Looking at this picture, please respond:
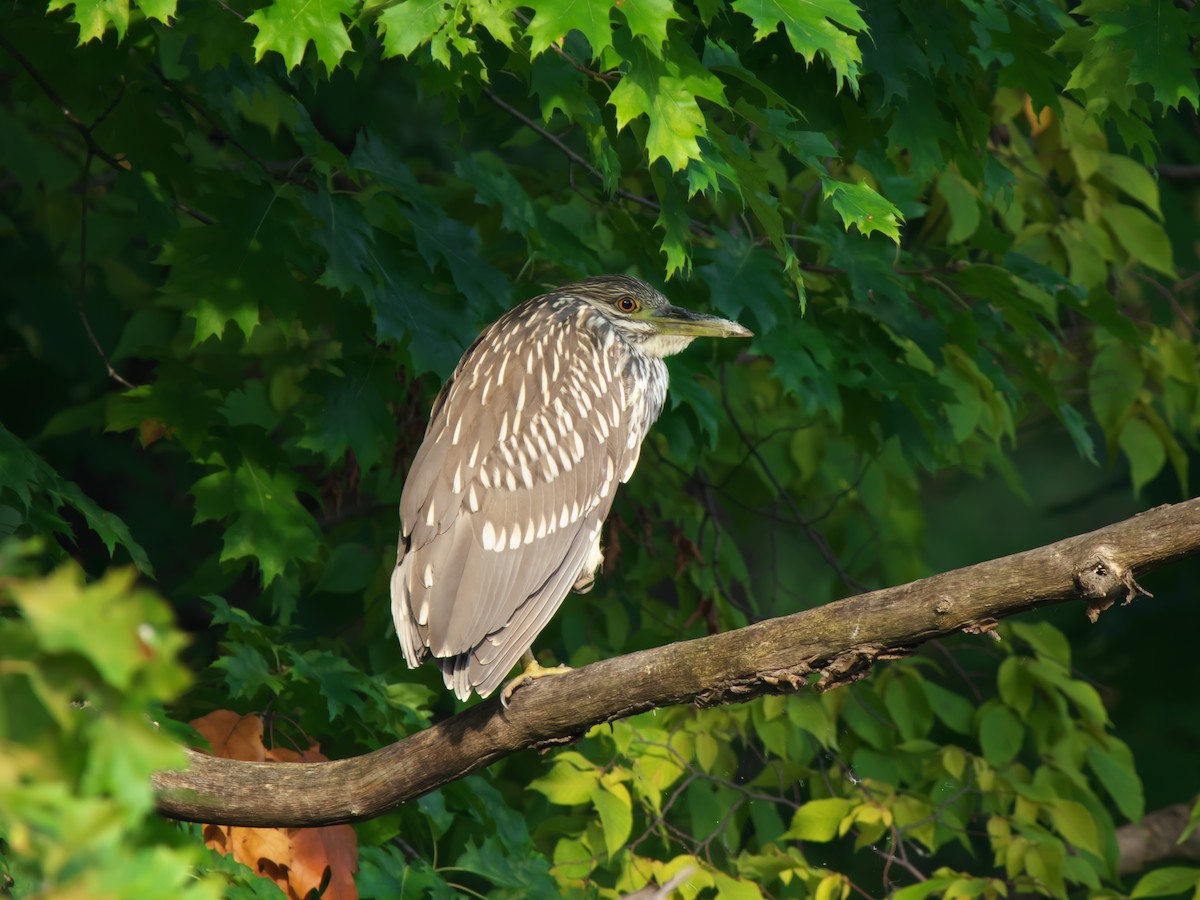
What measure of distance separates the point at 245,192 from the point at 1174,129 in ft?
15.3

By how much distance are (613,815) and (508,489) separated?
1.01 metres

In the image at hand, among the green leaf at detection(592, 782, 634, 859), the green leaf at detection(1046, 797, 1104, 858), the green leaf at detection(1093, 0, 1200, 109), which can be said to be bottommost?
the green leaf at detection(1046, 797, 1104, 858)

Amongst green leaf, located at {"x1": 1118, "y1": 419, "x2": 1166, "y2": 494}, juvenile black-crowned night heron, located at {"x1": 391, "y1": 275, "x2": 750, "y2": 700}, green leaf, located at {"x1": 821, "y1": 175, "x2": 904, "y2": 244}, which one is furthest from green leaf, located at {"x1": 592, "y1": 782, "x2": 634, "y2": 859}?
green leaf, located at {"x1": 1118, "y1": 419, "x2": 1166, "y2": 494}

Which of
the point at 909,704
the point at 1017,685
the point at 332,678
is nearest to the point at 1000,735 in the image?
the point at 1017,685

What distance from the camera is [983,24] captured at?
11.4 feet

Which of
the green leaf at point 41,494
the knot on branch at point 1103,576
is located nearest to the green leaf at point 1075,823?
the knot on branch at point 1103,576

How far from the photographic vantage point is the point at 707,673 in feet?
8.64

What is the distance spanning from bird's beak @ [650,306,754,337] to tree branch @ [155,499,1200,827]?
141cm

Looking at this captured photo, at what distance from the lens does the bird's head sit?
4121mm

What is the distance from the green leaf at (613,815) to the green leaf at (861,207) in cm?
188

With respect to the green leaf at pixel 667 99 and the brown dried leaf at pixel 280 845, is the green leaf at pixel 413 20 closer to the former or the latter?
the green leaf at pixel 667 99

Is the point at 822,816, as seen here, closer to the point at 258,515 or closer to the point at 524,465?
the point at 524,465

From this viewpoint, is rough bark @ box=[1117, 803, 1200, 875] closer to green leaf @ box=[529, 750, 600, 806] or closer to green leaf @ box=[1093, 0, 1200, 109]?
green leaf @ box=[529, 750, 600, 806]

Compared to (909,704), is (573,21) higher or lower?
higher
